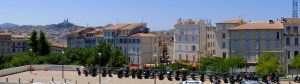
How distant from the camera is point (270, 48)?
66.6 m

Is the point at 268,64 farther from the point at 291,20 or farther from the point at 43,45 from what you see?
the point at 43,45

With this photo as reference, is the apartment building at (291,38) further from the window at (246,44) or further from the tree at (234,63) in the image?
the tree at (234,63)

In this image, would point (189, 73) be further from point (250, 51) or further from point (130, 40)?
point (130, 40)

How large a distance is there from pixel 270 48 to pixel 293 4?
11638 mm

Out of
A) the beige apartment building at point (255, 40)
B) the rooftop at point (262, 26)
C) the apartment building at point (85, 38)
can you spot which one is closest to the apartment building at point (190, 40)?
the apartment building at point (85, 38)

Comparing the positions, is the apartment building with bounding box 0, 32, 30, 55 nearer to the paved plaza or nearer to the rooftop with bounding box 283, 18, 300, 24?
the rooftop with bounding box 283, 18, 300, 24

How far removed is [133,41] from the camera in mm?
86250

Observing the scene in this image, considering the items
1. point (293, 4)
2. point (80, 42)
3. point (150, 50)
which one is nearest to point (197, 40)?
point (150, 50)

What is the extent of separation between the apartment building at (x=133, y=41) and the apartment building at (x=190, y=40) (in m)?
4.28

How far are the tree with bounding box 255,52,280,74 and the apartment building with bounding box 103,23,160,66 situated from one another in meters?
28.3

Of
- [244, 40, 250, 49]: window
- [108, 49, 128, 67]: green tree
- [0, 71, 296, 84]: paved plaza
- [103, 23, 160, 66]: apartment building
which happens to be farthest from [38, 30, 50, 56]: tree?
[0, 71, 296, 84]: paved plaza

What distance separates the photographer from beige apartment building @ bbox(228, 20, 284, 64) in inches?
2594

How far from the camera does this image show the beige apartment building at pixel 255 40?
216ft

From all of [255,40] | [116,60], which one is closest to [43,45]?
[116,60]
